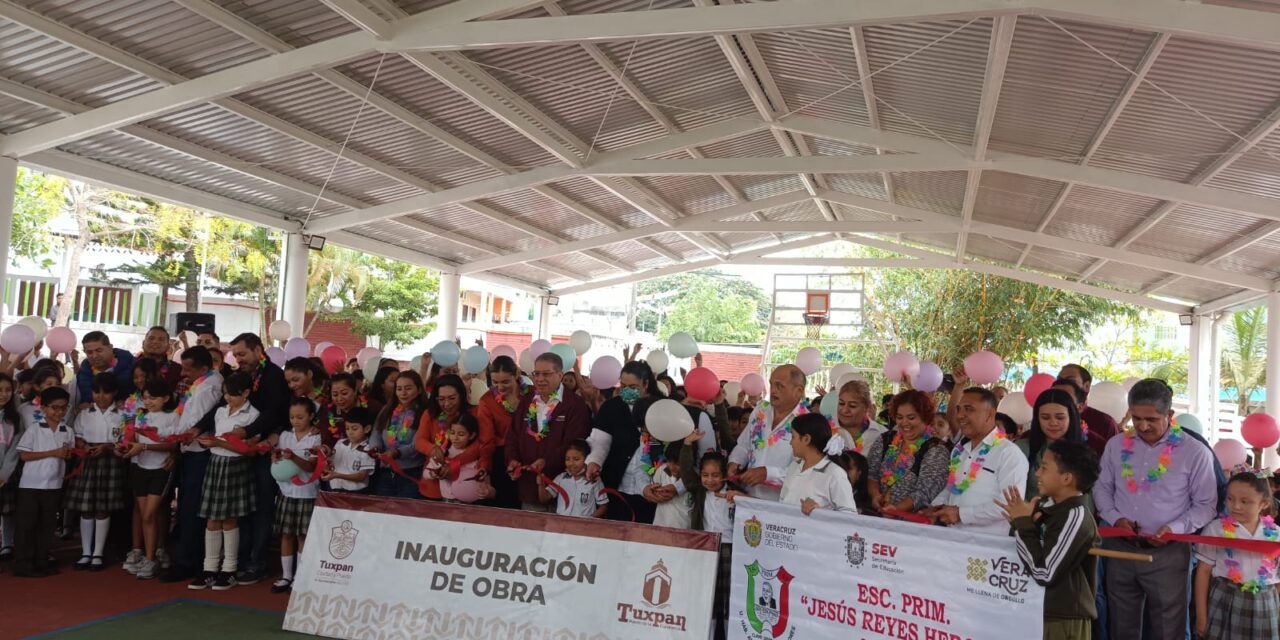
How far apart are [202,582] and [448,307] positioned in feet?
40.5

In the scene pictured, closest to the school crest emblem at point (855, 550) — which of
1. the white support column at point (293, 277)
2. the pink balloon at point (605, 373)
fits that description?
the pink balloon at point (605, 373)

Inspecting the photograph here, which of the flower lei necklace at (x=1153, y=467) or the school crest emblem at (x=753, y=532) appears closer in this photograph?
the flower lei necklace at (x=1153, y=467)

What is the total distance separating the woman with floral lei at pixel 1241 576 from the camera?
4098 mm

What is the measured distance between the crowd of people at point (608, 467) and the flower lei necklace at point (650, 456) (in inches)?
0.6

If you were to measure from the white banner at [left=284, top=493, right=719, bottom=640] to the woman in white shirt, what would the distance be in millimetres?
509

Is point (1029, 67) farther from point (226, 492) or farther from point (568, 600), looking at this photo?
point (226, 492)

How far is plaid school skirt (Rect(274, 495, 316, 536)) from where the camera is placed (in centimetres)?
580

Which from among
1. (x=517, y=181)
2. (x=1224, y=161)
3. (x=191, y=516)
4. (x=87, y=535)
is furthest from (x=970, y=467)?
(x=517, y=181)

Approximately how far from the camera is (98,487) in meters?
6.27

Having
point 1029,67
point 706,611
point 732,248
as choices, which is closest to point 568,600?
point 706,611

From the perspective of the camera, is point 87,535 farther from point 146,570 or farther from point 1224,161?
point 1224,161

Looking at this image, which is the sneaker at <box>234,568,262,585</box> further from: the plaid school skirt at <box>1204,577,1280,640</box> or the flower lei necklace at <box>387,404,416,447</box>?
the plaid school skirt at <box>1204,577,1280,640</box>

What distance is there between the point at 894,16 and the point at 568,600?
447cm

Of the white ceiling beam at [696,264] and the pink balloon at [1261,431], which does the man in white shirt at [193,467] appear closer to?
the pink balloon at [1261,431]
